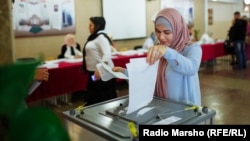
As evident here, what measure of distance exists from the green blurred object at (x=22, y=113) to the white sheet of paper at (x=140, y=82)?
65cm

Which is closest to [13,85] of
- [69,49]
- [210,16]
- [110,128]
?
[110,128]

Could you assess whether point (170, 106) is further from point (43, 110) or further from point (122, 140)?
point (43, 110)

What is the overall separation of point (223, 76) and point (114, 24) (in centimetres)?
269

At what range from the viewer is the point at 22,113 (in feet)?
1.04

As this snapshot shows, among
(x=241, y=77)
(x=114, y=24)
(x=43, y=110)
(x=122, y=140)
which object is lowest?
(x=241, y=77)

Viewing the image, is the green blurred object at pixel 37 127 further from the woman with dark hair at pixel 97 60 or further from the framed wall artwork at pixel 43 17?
the framed wall artwork at pixel 43 17

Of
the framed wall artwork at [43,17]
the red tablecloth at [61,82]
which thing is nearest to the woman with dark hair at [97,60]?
the red tablecloth at [61,82]

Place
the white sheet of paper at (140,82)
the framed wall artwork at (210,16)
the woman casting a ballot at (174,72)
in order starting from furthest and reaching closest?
the framed wall artwork at (210,16), the woman casting a ballot at (174,72), the white sheet of paper at (140,82)

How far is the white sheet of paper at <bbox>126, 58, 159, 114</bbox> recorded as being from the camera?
3.26 feet

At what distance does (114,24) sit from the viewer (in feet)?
19.7

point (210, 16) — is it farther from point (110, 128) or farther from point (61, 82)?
point (110, 128)

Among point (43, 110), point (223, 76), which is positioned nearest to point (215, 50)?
point (223, 76)

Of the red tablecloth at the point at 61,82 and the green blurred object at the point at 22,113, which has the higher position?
the green blurred object at the point at 22,113

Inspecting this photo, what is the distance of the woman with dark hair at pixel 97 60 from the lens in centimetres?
282
